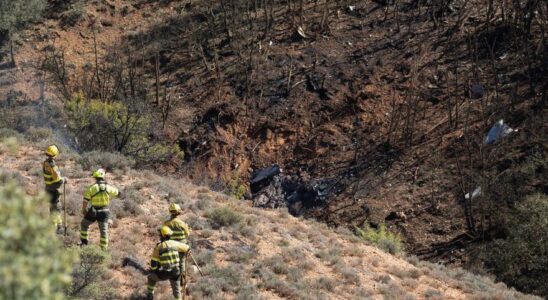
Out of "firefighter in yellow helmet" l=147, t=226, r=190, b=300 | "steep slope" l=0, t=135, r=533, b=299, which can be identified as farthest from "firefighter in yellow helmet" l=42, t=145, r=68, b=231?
"firefighter in yellow helmet" l=147, t=226, r=190, b=300

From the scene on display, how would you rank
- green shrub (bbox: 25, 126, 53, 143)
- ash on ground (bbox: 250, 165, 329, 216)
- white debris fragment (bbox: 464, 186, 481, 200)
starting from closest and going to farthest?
green shrub (bbox: 25, 126, 53, 143) → white debris fragment (bbox: 464, 186, 481, 200) → ash on ground (bbox: 250, 165, 329, 216)

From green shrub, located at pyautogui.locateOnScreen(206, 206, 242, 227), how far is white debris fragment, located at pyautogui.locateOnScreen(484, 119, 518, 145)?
18.1 m

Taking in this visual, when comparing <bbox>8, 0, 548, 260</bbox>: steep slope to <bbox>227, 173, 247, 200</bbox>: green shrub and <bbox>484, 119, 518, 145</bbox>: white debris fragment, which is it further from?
<bbox>227, 173, 247, 200</bbox>: green shrub

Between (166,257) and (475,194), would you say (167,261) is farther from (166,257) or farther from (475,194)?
(475,194)

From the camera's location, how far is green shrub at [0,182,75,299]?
3877 mm

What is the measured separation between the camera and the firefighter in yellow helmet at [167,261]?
9.29 metres

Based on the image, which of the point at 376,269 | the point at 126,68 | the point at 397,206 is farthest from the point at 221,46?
the point at 376,269

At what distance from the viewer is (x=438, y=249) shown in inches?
982

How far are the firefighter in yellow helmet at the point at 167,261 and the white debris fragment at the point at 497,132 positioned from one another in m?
22.8

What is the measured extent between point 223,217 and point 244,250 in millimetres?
1579

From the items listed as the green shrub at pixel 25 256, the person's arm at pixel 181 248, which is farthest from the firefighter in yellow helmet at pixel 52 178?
the green shrub at pixel 25 256

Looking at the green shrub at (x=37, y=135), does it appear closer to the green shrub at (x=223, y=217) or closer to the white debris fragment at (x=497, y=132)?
the green shrub at (x=223, y=217)

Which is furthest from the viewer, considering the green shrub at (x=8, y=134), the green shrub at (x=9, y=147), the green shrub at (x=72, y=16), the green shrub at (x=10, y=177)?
the green shrub at (x=72, y=16)

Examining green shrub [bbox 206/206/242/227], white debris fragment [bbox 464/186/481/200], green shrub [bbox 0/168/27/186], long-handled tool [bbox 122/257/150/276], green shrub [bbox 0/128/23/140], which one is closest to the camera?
long-handled tool [bbox 122/257/150/276]
